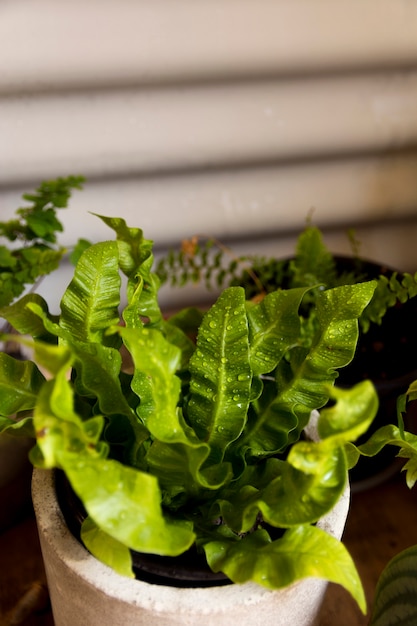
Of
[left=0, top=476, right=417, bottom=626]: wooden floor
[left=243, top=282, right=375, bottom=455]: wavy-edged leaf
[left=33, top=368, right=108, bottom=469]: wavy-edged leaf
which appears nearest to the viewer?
[left=33, top=368, right=108, bottom=469]: wavy-edged leaf

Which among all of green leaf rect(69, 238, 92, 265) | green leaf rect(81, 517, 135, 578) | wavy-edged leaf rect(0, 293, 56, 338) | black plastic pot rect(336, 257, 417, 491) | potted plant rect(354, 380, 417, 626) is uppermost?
wavy-edged leaf rect(0, 293, 56, 338)

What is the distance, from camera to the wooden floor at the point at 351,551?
0.47 meters

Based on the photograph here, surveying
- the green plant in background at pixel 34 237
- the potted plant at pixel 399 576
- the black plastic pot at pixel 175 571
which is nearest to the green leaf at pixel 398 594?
the potted plant at pixel 399 576

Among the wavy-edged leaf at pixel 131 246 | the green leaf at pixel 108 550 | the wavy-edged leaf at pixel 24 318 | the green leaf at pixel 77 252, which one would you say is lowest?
the green leaf at pixel 108 550

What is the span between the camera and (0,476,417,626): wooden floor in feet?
1.56

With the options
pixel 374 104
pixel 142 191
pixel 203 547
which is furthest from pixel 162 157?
pixel 203 547

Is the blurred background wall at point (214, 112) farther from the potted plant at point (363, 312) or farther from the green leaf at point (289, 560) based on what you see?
the green leaf at point (289, 560)

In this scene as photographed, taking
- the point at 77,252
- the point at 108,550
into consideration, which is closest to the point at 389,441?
the point at 108,550

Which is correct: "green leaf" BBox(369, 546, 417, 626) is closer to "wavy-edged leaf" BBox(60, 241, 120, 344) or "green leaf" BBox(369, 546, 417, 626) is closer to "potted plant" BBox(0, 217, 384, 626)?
"potted plant" BBox(0, 217, 384, 626)

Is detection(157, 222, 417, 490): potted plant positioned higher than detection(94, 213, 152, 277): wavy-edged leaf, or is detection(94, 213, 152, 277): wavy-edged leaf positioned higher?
detection(94, 213, 152, 277): wavy-edged leaf

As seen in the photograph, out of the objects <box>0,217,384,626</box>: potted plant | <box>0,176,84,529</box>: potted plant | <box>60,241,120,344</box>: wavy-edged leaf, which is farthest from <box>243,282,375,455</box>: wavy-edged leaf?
<box>0,176,84,529</box>: potted plant

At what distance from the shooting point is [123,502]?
256 mm

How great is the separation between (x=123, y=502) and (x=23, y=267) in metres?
0.29

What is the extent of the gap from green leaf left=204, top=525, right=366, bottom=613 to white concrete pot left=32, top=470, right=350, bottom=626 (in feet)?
0.04
